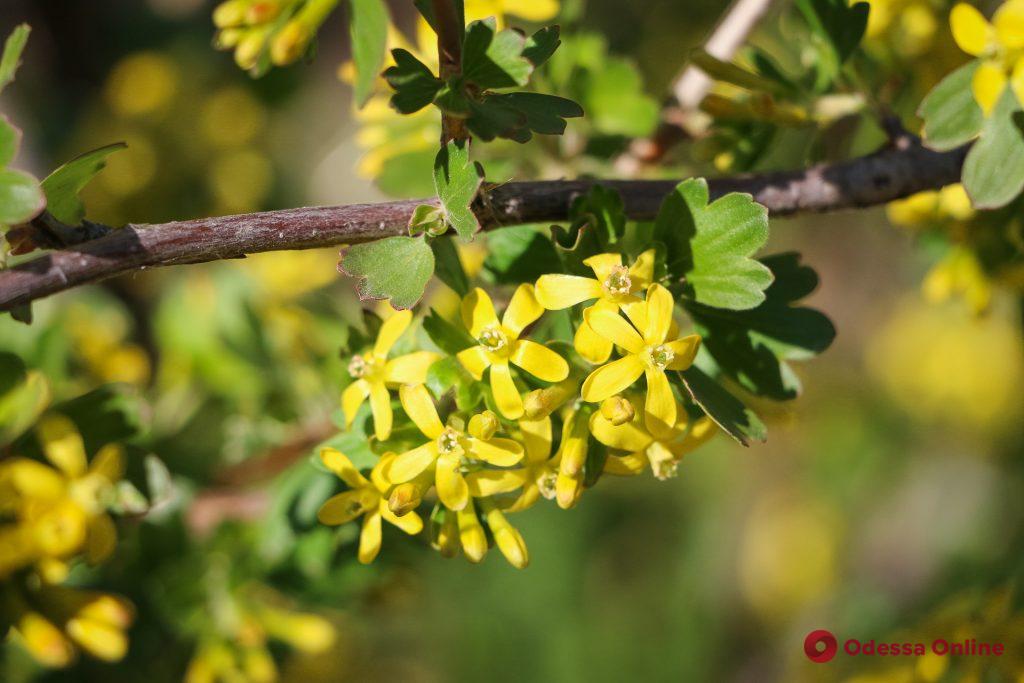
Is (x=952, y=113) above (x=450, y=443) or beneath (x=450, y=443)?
above

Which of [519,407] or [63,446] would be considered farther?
[63,446]

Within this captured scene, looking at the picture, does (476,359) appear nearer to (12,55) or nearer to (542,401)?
(542,401)

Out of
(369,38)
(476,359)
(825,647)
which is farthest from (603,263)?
(825,647)

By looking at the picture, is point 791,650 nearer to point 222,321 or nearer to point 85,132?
point 222,321

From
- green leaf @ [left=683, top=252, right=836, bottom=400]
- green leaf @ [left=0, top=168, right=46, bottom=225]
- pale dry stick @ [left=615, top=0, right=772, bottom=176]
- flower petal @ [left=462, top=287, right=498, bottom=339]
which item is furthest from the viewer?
pale dry stick @ [left=615, top=0, right=772, bottom=176]

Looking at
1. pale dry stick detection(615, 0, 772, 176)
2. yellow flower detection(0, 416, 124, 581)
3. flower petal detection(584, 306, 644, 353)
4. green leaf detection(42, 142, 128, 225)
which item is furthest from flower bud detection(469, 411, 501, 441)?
pale dry stick detection(615, 0, 772, 176)

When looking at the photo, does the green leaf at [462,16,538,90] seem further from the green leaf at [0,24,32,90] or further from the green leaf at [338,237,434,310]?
the green leaf at [0,24,32,90]

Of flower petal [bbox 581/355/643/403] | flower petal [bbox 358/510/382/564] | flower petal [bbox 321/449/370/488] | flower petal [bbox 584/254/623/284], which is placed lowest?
flower petal [bbox 358/510/382/564]

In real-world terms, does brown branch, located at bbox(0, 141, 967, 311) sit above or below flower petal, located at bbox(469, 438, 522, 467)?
above
